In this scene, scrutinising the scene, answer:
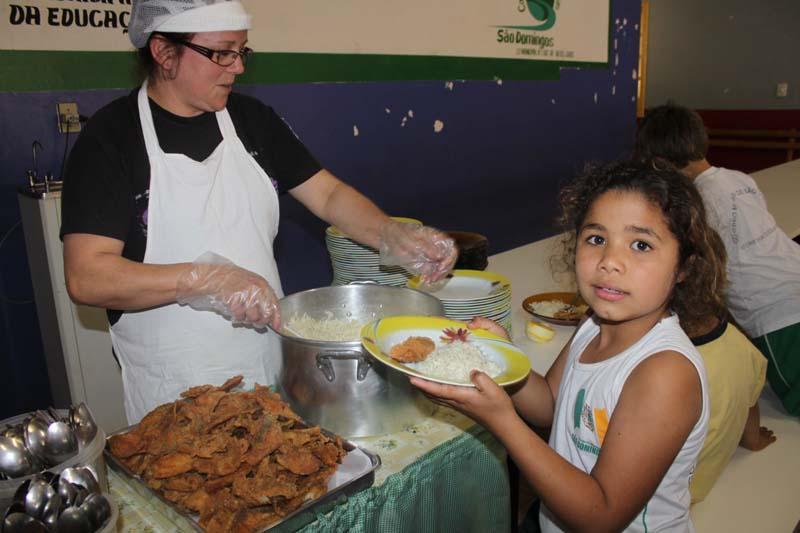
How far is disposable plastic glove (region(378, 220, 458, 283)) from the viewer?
200 centimetres

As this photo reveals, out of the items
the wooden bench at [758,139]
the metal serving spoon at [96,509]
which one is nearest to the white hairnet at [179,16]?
the metal serving spoon at [96,509]

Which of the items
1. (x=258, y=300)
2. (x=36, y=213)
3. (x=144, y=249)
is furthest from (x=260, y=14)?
(x=258, y=300)

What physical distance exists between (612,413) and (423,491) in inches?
17.3

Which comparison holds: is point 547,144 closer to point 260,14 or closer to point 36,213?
point 260,14

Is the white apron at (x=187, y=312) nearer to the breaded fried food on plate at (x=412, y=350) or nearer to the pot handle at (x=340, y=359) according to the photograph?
the pot handle at (x=340, y=359)

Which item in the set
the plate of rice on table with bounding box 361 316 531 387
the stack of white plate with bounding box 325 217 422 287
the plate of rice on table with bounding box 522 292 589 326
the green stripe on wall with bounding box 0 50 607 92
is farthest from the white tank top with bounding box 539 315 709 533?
the green stripe on wall with bounding box 0 50 607 92

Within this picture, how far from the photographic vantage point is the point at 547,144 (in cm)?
582

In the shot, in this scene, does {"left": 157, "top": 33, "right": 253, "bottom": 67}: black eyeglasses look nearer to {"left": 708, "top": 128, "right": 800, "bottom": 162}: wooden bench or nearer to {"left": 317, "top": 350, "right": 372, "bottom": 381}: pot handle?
{"left": 317, "top": 350, "right": 372, "bottom": 381}: pot handle

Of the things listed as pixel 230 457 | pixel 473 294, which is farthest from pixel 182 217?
pixel 473 294

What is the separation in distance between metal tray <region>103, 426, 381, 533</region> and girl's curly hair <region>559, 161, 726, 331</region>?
0.75 m

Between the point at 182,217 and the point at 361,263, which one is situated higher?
the point at 182,217

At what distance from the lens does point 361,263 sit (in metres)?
2.33

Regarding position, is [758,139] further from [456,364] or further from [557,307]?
[456,364]

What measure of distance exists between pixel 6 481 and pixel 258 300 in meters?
0.63
